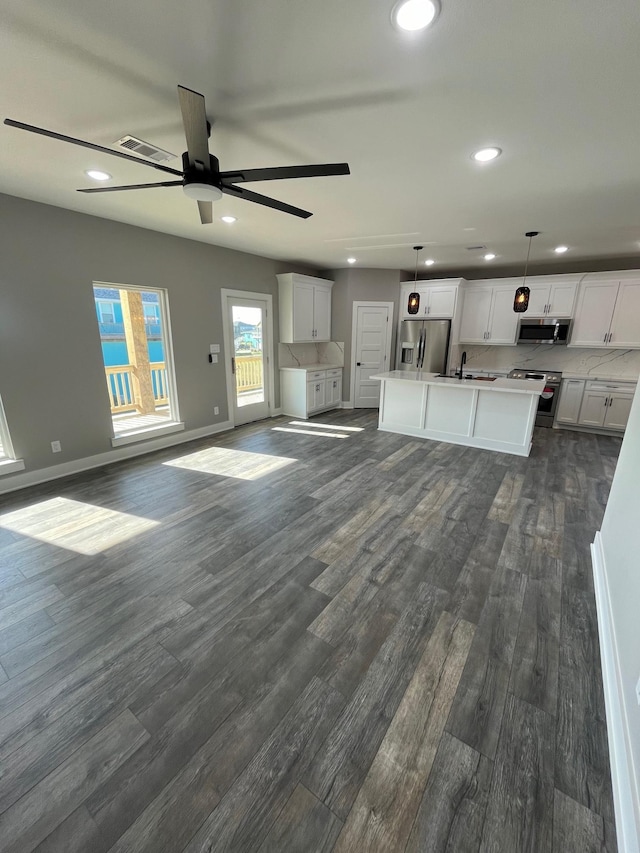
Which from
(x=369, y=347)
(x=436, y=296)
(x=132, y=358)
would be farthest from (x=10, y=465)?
(x=436, y=296)

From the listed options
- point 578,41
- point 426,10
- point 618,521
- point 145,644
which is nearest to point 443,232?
point 578,41

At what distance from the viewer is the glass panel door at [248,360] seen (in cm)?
570

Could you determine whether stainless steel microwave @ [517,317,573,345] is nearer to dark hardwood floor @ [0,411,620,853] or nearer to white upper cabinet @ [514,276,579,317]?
white upper cabinet @ [514,276,579,317]

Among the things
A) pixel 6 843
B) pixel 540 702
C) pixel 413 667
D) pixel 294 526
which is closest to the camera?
pixel 6 843

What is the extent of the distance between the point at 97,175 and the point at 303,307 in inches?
155

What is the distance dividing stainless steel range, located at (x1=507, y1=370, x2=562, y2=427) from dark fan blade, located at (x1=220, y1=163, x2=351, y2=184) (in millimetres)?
5284

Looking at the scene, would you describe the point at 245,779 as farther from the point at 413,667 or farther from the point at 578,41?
the point at 578,41

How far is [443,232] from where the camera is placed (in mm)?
4215

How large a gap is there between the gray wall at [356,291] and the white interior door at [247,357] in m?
1.63

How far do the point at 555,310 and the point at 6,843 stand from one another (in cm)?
756

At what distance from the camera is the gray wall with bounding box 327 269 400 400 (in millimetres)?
6840

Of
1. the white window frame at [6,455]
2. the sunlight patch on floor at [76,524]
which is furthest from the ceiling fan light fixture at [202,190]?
the white window frame at [6,455]

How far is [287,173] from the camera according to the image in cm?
185

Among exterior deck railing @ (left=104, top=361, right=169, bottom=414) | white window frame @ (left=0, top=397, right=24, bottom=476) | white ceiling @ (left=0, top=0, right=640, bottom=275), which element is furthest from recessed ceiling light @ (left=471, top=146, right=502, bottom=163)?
exterior deck railing @ (left=104, top=361, right=169, bottom=414)
